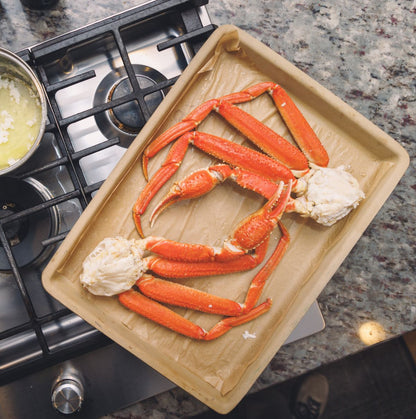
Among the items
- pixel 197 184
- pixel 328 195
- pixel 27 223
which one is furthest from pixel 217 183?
pixel 27 223

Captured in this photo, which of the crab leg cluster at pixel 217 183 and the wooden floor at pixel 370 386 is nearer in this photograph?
the crab leg cluster at pixel 217 183

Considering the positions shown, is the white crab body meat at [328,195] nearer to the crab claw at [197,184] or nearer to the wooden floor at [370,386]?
the crab claw at [197,184]

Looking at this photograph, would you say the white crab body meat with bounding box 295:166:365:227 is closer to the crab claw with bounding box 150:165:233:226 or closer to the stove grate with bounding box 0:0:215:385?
the crab claw with bounding box 150:165:233:226

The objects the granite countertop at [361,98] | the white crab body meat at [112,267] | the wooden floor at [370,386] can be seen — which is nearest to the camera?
the white crab body meat at [112,267]

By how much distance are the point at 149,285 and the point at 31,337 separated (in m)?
0.27

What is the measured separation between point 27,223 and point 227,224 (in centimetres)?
39

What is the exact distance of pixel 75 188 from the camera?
75 cm

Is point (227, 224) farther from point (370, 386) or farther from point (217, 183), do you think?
point (370, 386)

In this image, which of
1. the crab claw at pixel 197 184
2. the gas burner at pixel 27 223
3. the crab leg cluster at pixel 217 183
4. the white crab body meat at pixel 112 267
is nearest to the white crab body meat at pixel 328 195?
the crab leg cluster at pixel 217 183

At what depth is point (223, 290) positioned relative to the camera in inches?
32.1

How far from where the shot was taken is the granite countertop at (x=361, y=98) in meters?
0.90

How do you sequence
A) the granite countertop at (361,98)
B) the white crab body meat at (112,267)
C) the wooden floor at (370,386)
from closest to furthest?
1. the white crab body meat at (112,267)
2. the granite countertop at (361,98)
3. the wooden floor at (370,386)

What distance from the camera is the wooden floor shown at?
1159 mm

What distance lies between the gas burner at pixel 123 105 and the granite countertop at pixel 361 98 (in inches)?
8.6
